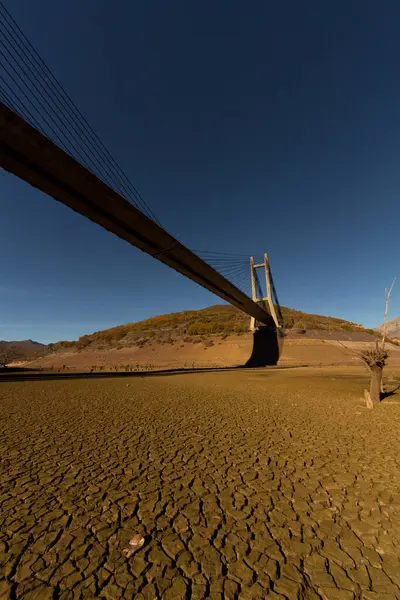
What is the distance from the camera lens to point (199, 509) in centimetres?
367

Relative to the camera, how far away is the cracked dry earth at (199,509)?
8.27ft

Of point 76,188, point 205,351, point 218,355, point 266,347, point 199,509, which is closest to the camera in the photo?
point 199,509

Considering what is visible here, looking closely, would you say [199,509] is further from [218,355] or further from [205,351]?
[205,351]

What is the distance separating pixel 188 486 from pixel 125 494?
1.02 meters

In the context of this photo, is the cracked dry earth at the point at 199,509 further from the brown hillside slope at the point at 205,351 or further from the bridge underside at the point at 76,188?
the brown hillside slope at the point at 205,351

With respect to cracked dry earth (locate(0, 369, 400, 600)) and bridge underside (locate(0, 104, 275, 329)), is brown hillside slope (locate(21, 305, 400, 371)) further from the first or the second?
→ cracked dry earth (locate(0, 369, 400, 600))

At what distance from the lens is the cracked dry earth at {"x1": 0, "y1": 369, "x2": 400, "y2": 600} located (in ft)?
8.27

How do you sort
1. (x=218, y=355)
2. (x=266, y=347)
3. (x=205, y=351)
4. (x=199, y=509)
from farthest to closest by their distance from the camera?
(x=205, y=351) → (x=218, y=355) → (x=266, y=347) → (x=199, y=509)

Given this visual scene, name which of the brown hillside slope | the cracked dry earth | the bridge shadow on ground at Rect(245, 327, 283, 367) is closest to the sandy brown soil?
the brown hillside slope

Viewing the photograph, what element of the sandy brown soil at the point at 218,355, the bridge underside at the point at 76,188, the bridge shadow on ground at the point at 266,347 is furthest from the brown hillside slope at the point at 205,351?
the bridge underside at the point at 76,188

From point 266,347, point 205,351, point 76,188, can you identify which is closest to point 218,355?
point 205,351

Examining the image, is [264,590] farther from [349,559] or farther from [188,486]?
[188,486]

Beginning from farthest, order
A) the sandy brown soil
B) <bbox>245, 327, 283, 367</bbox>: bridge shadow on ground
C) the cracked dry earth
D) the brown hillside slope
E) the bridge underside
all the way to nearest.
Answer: <bbox>245, 327, 283, 367</bbox>: bridge shadow on ground → the brown hillside slope → the sandy brown soil → the bridge underside → the cracked dry earth

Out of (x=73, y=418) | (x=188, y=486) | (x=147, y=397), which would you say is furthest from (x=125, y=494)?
(x=147, y=397)
